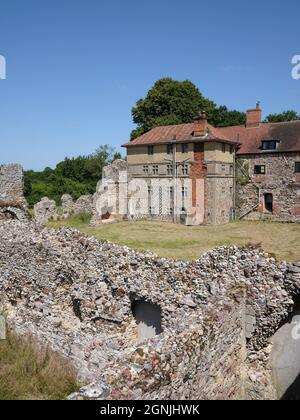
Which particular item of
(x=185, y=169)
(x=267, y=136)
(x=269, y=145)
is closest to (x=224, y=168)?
(x=185, y=169)

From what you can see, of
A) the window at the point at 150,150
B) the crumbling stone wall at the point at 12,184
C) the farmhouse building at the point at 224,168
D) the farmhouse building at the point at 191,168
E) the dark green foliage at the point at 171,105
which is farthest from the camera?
the dark green foliage at the point at 171,105

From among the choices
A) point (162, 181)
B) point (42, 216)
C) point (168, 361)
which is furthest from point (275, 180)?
point (168, 361)

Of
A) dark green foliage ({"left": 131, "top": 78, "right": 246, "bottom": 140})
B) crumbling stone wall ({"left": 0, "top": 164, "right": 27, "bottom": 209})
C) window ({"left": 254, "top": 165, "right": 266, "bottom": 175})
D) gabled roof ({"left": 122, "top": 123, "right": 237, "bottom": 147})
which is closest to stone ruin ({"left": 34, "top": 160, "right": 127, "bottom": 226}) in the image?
gabled roof ({"left": 122, "top": 123, "right": 237, "bottom": 147})

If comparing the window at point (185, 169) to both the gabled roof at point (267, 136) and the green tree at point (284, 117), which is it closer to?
the gabled roof at point (267, 136)

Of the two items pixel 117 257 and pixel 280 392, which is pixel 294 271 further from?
pixel 117 257

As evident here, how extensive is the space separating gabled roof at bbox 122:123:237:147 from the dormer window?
2.71 m

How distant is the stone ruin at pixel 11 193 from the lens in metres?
16.6

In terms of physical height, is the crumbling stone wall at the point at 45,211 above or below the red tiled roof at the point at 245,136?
below

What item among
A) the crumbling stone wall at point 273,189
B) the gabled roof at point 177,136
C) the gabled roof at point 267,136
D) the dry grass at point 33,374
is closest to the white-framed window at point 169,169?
the gabled roof at point 177,136

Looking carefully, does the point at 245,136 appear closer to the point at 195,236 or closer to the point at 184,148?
the point at 184,148

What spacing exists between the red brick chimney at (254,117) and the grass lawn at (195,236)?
394 inches

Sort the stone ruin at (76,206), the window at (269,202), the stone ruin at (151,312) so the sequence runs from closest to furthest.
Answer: the stone ruin at (151,312) → the window at (269,202) → the stone ruin at (76,206)

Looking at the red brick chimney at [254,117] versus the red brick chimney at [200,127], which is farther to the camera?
the red brick chimney at [254,117]

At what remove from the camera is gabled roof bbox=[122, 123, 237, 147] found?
31.6 metres
